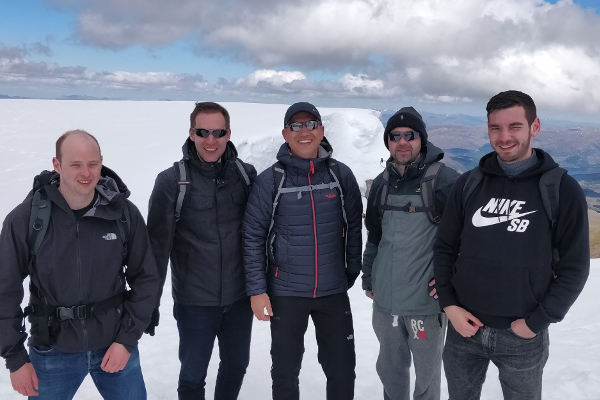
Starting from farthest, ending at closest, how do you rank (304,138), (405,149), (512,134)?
(304,138) → (405,149) → (512,134)

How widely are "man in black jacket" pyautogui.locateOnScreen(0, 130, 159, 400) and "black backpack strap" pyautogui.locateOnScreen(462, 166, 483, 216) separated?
2056 mm

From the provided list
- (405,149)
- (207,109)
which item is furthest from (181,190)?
(405,149)

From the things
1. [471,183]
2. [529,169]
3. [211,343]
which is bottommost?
[211,343]

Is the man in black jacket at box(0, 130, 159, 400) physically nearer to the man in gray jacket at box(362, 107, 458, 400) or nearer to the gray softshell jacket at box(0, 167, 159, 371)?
the gray softshell jacket at box(0, 167, 159, 371)

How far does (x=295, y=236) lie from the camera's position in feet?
10.0

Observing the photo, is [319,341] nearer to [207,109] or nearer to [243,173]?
[243,173]

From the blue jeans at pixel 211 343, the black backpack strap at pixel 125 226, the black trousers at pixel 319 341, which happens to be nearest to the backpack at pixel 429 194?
the black trousers at pixel 319 341

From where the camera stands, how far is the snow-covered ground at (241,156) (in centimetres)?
445

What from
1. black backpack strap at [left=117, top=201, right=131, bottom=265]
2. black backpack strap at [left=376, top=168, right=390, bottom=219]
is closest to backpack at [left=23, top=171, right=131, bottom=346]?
black backpack strap at [left=117, top=201, right=131, bottom=265]

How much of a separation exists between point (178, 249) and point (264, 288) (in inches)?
28.9

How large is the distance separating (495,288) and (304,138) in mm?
1629

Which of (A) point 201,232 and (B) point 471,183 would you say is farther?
(A) point 201,232

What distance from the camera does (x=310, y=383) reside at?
4.48 metres

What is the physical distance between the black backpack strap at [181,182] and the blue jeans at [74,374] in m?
1.01
